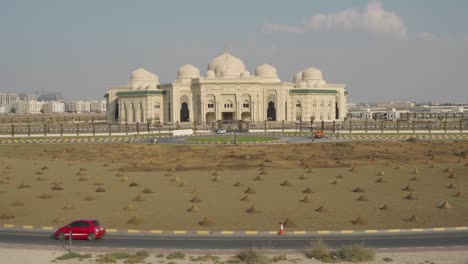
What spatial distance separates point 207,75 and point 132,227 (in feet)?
385

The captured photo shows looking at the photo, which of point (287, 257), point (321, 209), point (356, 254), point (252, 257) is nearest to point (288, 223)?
point (321, 209)

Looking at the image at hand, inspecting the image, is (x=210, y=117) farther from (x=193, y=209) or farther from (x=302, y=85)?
(x=193, y=209)

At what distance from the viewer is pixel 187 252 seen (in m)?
25.4

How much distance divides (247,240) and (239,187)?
1733 centimetres

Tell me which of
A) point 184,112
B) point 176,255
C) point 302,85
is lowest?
point 176,255

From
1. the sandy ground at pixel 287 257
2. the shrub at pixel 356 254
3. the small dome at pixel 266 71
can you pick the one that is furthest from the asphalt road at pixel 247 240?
the small dome at pixel 266 71

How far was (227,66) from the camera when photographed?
5832 inches

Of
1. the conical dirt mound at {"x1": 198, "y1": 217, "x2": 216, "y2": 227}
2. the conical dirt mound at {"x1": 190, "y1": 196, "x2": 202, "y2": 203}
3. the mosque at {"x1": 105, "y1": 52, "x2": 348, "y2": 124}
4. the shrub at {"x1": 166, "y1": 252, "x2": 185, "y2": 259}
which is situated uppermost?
the mosque at {"x1": 105, "y1": 52, "x2": 348, "y2": 124}

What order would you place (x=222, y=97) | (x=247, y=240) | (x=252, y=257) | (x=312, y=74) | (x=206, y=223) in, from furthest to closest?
(x=312, y=74)
(x=222, y=97)
(x=206, y=223)
(x=247, y=240)
(x=252, y=257)

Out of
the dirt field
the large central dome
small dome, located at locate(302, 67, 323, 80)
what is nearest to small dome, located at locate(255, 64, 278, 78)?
the large central dome

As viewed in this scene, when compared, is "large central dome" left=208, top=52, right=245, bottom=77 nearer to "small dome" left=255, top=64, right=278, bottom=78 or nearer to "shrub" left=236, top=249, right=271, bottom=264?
"small dome" left=255, top=64, right=278, bottom=78

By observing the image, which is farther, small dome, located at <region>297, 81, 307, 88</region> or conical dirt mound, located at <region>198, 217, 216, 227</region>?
small dome, located at <region>297, 81, 307, 88</region>

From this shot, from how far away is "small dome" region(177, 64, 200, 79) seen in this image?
15612cm

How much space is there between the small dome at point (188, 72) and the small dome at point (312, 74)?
115ft
